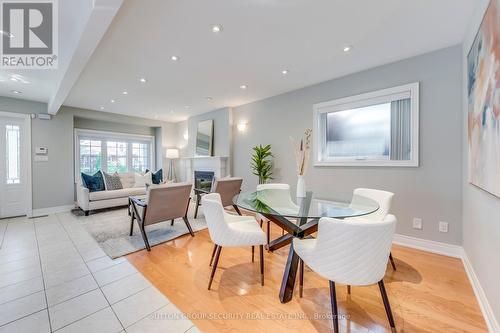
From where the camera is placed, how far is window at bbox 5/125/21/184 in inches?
164

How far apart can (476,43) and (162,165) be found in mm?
6927

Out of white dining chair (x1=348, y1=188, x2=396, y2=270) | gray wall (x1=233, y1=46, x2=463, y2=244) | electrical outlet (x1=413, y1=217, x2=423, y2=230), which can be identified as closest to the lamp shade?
gray wall (x1=233, y1=46, x2=463, y2=244)

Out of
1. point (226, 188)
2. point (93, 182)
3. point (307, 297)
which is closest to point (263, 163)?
point (226, 188)

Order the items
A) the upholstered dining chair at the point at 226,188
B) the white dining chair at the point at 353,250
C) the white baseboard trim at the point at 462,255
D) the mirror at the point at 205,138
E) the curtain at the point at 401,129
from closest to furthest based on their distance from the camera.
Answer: the white dining chair at the point at 353,250
the white baseboard trim at the point at 462,255
the curtain at the point at 401,129
the upholstered dining chair at the point at 226,188
the mirror at the point at 205,138

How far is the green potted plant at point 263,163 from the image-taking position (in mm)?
4117

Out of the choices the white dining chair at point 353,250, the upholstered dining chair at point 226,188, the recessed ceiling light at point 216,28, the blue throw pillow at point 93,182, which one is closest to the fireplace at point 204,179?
the upholstered dining chair at point 226,188

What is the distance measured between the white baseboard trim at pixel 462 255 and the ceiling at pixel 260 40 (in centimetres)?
238

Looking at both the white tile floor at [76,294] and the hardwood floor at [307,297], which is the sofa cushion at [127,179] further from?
the hardwood floor at [307,297]

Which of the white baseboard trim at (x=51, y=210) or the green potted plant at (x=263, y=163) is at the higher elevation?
the green potted plant at (x=263, y=163)

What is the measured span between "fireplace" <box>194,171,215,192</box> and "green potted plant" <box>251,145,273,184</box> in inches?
64.4

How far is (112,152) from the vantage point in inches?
239

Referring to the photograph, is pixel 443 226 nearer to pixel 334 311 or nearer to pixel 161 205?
pixel 334 311

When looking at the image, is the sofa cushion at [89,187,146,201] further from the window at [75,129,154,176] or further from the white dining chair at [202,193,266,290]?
the white dining chair at [202,193,266,290]

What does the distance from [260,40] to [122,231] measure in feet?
11.3
